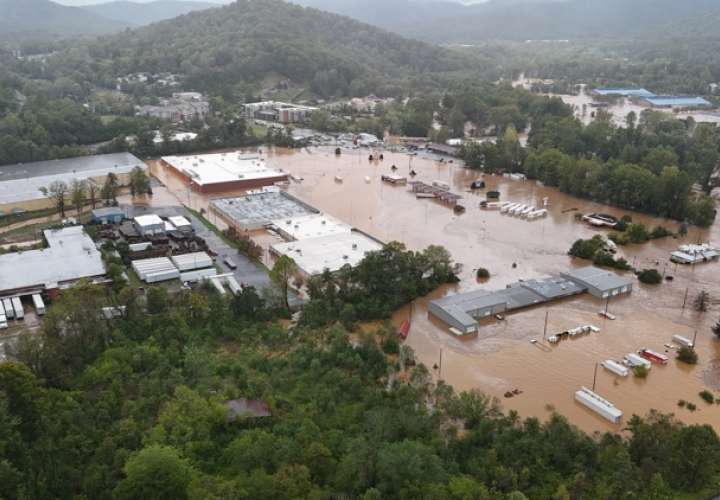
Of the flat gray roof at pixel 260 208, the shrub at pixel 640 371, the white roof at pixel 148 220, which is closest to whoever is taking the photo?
the shrub at pixel 640 371

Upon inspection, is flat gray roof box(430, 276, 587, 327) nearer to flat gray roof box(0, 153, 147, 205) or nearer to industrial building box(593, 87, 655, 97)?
flat gray roof box(0, 153, 147, 205)

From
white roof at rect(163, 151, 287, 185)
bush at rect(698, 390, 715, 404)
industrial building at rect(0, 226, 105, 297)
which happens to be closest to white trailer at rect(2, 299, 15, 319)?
industrial building at rect(0, 226, 105, 297)

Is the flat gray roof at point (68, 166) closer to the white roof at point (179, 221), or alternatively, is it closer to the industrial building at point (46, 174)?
the industrial building at point (46, 174)

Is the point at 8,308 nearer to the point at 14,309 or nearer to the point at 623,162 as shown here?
the point at 14,309

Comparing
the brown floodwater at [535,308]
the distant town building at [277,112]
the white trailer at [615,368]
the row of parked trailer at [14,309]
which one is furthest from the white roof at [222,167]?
the white trailer at [615,368]

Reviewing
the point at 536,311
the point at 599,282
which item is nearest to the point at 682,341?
the point at 599,282

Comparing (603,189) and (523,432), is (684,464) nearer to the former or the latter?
(523,432)
